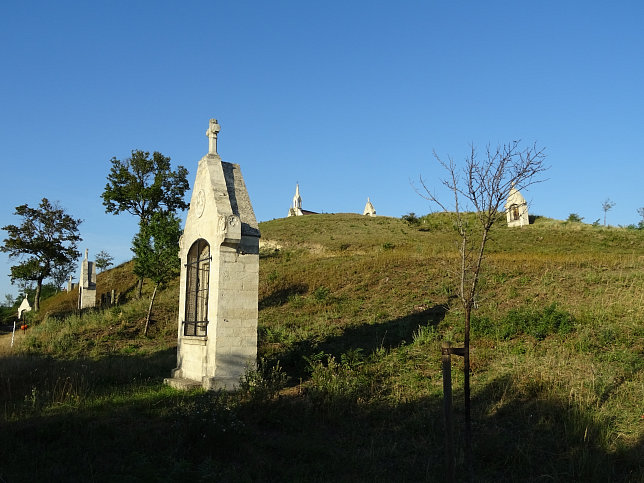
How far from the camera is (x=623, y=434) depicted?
714 cm

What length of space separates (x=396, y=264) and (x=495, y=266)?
461cm

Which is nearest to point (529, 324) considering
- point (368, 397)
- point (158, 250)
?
point (368, 397)

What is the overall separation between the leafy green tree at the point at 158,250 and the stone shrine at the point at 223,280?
10.2 m

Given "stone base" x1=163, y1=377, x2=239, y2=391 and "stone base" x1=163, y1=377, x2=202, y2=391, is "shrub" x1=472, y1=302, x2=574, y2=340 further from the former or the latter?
"stone base" x1=163, y1=377, x2=202, y2=391

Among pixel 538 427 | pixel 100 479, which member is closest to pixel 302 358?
pixel 538 427

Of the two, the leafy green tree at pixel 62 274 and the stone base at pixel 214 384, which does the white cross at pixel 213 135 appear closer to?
the stone base at pixel 214 384

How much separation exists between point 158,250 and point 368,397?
1516 centimetres

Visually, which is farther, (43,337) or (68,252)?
(68,252)

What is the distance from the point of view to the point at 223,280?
1019 centimetres

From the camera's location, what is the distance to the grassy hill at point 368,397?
21.2 ft

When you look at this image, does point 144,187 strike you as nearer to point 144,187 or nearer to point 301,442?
point 144,187

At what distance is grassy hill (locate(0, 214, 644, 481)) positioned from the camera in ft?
21.2

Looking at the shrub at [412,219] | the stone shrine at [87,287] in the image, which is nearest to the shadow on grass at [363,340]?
the stone shrine at [87,287]

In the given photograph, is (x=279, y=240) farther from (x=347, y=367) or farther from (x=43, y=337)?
(x=347, y=367)
